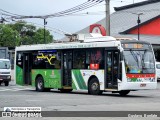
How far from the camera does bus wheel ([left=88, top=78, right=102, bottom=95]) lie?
88.0 ft

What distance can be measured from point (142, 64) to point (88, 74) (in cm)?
322

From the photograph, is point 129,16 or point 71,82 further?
point 129,16

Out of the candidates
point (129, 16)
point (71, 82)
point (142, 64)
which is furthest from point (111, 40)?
point (129, 16)

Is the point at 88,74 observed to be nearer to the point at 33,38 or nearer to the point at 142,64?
the point at 142,64

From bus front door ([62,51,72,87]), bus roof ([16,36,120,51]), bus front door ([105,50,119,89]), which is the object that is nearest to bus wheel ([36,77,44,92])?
bus roof ([16,36,120,51])

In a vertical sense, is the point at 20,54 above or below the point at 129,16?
below

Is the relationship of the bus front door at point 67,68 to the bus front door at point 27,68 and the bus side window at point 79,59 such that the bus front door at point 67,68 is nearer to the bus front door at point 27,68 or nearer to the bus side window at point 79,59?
the bus side window at point 79,59

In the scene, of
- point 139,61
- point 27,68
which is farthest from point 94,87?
point 27,68

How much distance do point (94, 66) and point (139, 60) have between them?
2568 millimetres

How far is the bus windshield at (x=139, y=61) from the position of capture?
25.6m

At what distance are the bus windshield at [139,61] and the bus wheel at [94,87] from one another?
2237 millimetres

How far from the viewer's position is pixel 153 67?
86.8 feet

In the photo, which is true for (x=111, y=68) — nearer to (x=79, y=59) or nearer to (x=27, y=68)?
(x=79, y=59)

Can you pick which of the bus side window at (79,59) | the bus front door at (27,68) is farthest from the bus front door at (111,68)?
the bus front door at (27,68)
